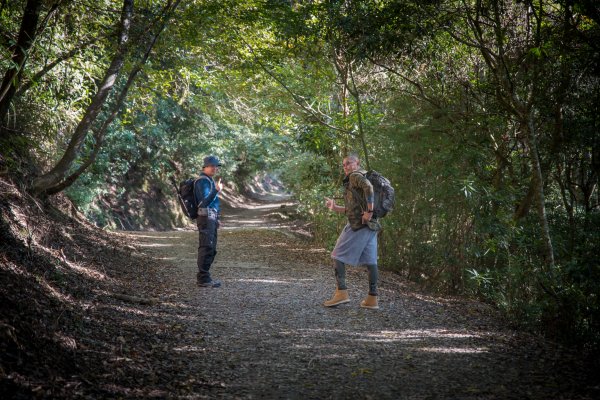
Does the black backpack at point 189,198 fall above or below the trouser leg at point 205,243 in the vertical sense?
above

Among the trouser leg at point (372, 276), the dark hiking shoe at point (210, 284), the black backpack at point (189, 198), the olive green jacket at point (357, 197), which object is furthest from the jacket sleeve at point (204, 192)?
the trouser leg at point (372, 276)

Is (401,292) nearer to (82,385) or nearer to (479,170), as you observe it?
(479,170)

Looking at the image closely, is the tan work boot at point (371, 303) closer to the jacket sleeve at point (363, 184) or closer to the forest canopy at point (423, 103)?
the jacket sleeve at point (363, 184)

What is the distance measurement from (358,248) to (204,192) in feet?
8.91

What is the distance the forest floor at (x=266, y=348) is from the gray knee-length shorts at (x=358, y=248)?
694mm

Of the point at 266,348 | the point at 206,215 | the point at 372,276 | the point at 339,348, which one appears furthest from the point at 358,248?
the point at 206,215

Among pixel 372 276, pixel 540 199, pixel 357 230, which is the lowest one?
pixel 372 276

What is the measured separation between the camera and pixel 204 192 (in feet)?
25.9

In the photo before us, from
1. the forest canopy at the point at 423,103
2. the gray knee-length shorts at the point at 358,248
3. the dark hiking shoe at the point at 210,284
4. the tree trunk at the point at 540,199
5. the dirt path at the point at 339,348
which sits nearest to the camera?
the dirt path at the point at 339,348

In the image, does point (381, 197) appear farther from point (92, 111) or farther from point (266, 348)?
point (92, 111)

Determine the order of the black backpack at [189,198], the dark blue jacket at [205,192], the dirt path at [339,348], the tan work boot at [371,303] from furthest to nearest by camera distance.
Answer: the black backpack at [189,198] → the dark blue jacket at [205,192] → the tan work boot at [371,303] → the dirt path at [339,348]

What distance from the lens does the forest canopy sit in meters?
7.27

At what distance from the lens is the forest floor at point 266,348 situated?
12.3ft

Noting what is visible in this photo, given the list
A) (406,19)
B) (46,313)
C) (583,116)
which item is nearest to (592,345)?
(583,116)
